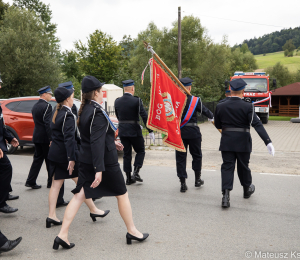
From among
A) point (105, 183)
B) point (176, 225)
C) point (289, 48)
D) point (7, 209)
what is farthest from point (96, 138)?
point (289, 48)

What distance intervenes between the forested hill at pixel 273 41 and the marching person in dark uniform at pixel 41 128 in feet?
331

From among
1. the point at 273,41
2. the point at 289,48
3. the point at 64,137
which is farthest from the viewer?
the point at 273,41

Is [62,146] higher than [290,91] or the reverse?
the reverse

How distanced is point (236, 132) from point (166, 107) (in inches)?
47.4

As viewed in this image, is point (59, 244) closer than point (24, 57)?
Yes

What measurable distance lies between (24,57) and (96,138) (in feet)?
71.1

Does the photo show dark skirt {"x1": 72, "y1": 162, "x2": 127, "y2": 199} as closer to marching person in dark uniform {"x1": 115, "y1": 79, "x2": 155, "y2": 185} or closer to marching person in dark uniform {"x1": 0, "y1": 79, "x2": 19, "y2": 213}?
marching person in dark uniform {"x1": 0, "y1": 79, "x2": 19, "y2": 213}

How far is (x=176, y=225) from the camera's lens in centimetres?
433

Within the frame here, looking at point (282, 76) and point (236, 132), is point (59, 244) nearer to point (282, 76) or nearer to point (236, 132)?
A: point (236, 132)

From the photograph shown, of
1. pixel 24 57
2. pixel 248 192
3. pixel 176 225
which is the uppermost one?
pixel 24 57

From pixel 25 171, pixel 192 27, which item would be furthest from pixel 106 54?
pixel 25 171

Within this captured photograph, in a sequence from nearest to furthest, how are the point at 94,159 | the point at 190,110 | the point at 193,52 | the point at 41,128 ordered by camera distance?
1. the point at 94,159
2. the point at 190,110
3. the point at 41,128
4. the point at 193,52

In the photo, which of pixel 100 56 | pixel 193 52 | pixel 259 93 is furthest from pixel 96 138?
pixel 193 52

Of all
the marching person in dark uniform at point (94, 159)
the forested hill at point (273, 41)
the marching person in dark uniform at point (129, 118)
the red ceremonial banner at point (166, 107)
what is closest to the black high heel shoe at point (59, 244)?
the marching person in dark uniform at point (94, 159)
